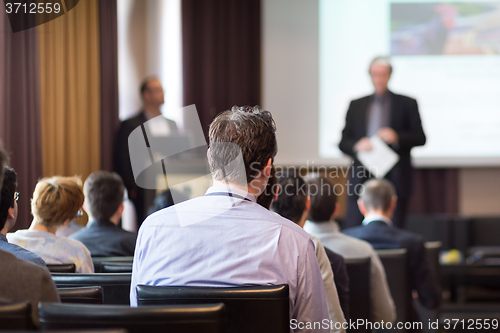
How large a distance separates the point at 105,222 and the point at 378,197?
1.37m

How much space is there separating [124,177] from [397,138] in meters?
2.15

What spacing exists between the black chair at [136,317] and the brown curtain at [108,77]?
11.6 ft

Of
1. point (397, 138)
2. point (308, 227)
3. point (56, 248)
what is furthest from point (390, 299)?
point (397, 138)

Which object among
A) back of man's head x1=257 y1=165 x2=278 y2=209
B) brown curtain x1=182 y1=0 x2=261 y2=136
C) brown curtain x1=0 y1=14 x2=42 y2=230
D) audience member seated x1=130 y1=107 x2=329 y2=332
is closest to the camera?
audience member seated x1=130 y1=107 x2=329 y2=332

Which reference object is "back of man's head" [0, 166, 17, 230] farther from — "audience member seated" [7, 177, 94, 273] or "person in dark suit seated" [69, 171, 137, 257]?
"person in dark suit seated" [69, 171, 137, 257]

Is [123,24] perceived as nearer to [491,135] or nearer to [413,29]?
[413,29]

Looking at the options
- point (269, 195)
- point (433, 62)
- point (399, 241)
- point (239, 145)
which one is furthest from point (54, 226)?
point (433, 62)

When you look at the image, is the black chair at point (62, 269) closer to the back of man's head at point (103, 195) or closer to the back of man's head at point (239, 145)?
the back of man's head at point (239, 145)

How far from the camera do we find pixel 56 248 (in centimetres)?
187

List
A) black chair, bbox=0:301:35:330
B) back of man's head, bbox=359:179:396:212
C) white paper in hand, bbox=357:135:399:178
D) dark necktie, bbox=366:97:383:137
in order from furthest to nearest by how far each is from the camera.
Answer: dark necktie, bbox=366:97:383:137 → white paper in hand, bbox=357:135:399:178 → back of man's head, bbox=359:179:396:212 → black chair, bbox=0:301:35:330

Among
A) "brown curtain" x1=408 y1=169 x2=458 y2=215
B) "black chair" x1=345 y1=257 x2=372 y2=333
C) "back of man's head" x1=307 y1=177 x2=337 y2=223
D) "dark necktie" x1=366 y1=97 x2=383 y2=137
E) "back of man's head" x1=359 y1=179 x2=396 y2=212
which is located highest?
"dark necktie" x1=366 y1=97 x2=383 y2=137

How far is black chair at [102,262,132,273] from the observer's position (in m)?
1.64

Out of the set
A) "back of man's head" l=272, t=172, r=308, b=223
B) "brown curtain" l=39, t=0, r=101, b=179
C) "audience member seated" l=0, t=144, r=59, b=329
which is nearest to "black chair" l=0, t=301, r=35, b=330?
"audience member seated" l=0, t=144, r=59, b=329

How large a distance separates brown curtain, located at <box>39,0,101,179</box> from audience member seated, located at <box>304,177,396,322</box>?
2.30 meters
